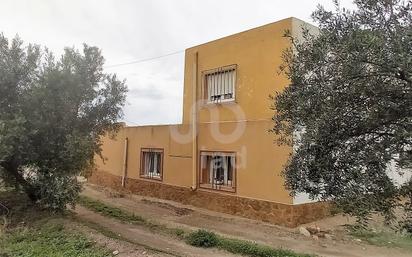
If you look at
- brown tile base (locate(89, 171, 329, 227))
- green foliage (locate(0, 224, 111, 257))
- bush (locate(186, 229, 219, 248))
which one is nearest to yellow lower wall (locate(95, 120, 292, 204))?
brown tile base (locate(89, 171, 329, 227))

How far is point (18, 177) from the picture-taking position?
Answer: 514 inches

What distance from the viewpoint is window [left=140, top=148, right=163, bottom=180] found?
62.4ft

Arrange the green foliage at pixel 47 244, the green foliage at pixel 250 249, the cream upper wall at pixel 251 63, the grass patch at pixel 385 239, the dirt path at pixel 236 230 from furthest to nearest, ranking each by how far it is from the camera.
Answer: the cream upper wall at pixel 251 63
the grass patch at pixel 385 239
the dirt path at pixel 236 230
the green foliage at pixel 47 244
the green foliage at pixel 250 249

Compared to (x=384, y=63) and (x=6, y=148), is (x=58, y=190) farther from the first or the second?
(x=384, y=63)

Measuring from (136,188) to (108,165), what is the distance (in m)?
4.01

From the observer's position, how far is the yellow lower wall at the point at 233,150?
13406 millimetres

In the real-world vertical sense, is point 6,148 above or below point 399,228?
above

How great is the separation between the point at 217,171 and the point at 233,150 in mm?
1495

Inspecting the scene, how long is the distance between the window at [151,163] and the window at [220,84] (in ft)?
13.3

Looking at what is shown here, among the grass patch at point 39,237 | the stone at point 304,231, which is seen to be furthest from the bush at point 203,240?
the stone at point 304,231

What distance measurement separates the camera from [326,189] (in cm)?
516

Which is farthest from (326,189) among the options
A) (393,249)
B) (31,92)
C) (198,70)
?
(198,70)

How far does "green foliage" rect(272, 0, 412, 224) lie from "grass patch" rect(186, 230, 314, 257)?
14.6ft

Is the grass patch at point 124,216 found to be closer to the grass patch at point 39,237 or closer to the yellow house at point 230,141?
the grass patch at point 39,237
